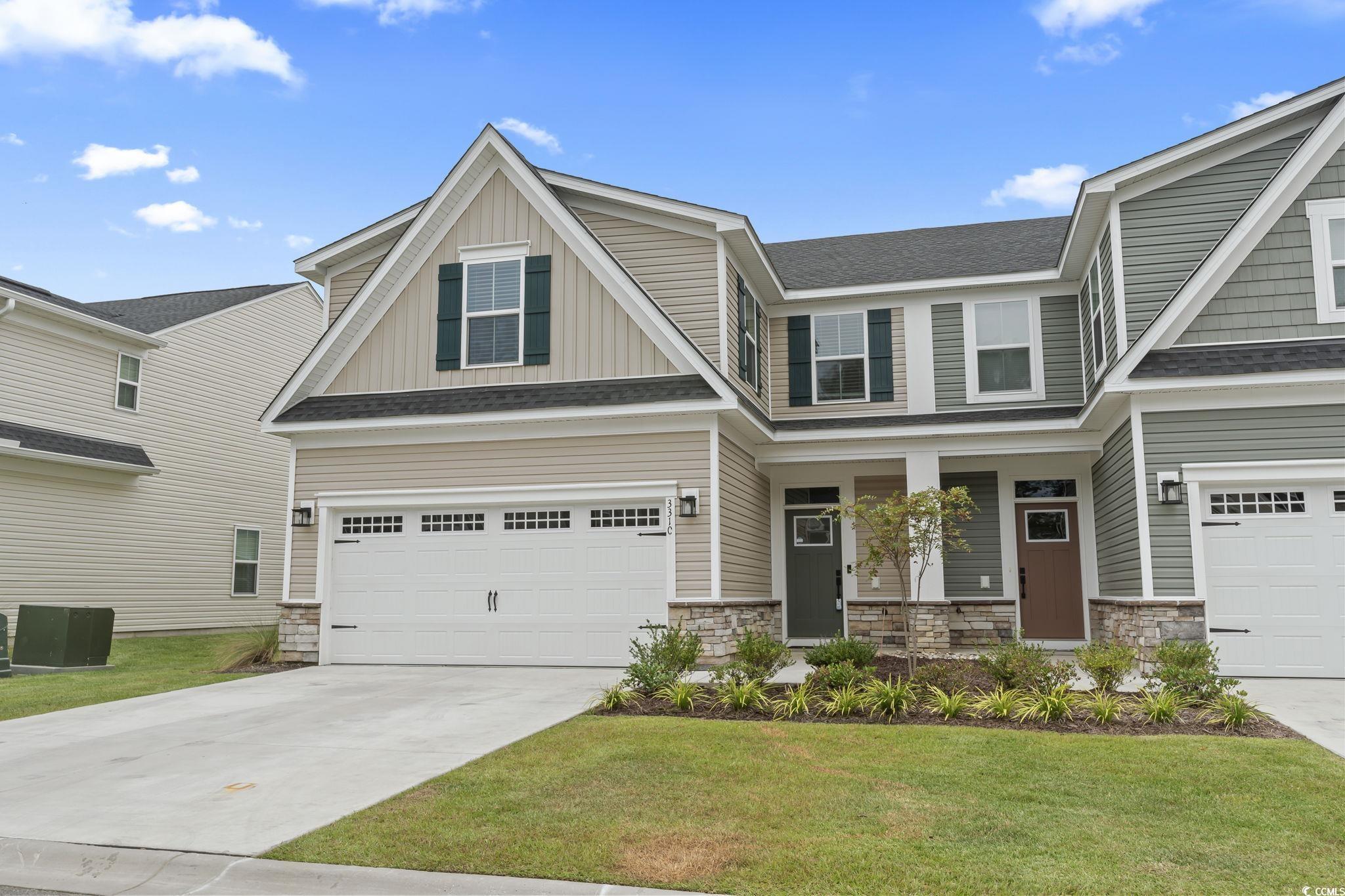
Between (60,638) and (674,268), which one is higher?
(674,268)

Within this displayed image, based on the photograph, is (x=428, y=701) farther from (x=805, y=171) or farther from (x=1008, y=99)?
(x=805, y=171)

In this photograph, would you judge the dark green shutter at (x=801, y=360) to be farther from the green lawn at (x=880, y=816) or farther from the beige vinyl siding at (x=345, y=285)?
the green lawn at (x=880, y=816)

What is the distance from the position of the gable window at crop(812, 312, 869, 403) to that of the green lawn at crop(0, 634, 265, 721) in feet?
32.9

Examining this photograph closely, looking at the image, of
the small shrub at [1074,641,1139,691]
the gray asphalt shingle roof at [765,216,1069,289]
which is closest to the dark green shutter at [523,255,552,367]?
the gray asphalt shingle roof at [765,216,1069,289]

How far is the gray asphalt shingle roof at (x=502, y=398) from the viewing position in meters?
13.0

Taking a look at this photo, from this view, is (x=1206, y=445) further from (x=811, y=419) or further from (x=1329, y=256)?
(x=811, y=419)

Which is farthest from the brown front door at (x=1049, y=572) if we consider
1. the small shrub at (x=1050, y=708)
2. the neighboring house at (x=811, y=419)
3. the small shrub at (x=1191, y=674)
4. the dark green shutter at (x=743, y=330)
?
the small shrub at (x=1050, y=708)

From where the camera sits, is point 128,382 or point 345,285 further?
point 128,382

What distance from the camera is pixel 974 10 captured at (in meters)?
16.7

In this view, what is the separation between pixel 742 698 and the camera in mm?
8906

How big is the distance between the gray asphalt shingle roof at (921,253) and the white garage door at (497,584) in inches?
224

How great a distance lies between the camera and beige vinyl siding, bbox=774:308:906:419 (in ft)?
53.2

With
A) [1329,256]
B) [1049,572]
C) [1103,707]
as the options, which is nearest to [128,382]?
[1049,572]

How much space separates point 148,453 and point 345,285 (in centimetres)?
719
